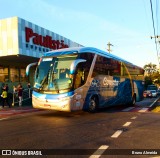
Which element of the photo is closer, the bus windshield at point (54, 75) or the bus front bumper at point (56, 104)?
the bus front bumper at point (56, 104)

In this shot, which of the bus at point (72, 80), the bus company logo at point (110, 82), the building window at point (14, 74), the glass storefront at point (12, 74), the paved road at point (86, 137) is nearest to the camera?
the paved road at point (86, 137)

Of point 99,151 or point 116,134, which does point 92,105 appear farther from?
point 99,151

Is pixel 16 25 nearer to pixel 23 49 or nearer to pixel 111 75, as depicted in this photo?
pixel 23 49

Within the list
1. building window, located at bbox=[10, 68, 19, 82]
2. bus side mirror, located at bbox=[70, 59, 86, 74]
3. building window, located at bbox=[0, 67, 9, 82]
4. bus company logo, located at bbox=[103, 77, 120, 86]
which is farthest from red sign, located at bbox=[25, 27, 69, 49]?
bus side mirror, located at bbox=[70, 59, 86, 74]

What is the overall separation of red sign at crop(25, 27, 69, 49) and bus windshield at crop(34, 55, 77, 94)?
12782 millimetres

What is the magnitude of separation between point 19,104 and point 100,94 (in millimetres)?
8143

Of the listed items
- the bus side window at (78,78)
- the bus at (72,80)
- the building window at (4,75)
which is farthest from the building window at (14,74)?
the bus side window at (78,78)

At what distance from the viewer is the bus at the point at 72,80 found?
1288 cm

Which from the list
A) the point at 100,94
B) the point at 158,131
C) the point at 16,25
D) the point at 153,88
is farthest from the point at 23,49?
the point at 153,88

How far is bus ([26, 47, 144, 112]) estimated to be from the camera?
1288 centimetres

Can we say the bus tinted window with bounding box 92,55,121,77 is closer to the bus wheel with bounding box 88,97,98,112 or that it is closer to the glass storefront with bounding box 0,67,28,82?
the bus wheel with bounding box 88,97,98,112

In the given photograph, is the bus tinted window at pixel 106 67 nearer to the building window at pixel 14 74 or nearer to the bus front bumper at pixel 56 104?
the bus front bumper at pixel 56 104

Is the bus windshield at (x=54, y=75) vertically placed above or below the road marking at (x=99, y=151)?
above

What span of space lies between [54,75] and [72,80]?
3.08 feet
